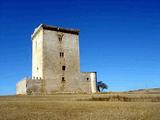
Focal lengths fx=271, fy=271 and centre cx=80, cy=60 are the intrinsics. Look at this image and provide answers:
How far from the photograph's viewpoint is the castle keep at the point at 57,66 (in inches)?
2020

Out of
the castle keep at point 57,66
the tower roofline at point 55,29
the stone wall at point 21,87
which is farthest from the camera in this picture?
the tower roofline at point 55,29

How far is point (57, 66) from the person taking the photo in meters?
52.9

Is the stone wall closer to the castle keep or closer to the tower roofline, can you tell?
the castle keep

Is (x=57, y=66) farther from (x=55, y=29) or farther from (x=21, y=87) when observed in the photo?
(x=21, y=87)

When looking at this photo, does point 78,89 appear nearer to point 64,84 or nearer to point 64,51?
point 64,84

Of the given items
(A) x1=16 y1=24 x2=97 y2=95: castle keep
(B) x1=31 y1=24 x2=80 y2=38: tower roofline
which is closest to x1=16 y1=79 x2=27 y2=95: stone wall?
(A) x1=16 y1=24 x2=97 y2=95: castle keep

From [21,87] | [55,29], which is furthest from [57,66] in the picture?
[21,87]

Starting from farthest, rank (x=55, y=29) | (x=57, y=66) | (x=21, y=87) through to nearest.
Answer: (x=55, y=29) → (x=57, y=66) → (x=21, y=87)

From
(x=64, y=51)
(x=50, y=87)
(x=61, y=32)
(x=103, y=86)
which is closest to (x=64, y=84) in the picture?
(x=50, y=87)

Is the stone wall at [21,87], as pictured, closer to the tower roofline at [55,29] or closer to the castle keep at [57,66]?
the castle keep at [57,66]

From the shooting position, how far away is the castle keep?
168 feet

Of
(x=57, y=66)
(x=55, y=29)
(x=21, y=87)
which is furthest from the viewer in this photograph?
(x=55, y=29)

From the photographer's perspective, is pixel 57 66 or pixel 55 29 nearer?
pixel 57 66

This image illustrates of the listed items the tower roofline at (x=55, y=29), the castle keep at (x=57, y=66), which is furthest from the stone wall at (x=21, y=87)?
the tower roofline at (x=55, y=29)
